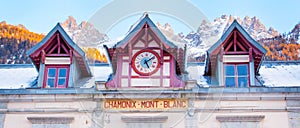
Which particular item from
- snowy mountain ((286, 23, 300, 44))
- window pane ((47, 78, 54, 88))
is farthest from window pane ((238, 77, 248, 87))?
snowy mountain ((286, 23, 300, 44))

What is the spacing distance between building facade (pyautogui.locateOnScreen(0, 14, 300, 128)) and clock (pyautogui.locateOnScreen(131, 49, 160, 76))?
0.13ft

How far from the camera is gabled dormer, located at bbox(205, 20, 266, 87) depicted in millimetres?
15023

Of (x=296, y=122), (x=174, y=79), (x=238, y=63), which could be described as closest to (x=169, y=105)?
(x=174, y=79)

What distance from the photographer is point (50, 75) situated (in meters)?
15.5

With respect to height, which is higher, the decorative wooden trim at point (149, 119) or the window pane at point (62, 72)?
the window pane at point (62, 72)

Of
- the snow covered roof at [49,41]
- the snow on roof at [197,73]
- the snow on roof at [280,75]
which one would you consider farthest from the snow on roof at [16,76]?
the snow on roof at [280,75]

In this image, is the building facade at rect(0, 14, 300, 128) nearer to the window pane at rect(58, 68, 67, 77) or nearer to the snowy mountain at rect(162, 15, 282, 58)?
the window pane at rect(58, 68, 67, 77)

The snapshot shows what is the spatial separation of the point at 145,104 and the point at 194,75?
3414 mm

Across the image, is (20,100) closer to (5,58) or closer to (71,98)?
(71,98)

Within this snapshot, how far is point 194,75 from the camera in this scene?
17.0m

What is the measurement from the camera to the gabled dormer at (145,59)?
14.9 meters

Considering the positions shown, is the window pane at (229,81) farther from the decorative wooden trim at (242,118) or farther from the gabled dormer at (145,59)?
the gabled dormer at (145,59)

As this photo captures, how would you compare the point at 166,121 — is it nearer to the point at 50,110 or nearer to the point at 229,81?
the point at 229,81

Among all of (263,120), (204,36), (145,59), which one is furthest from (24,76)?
(204,36)
